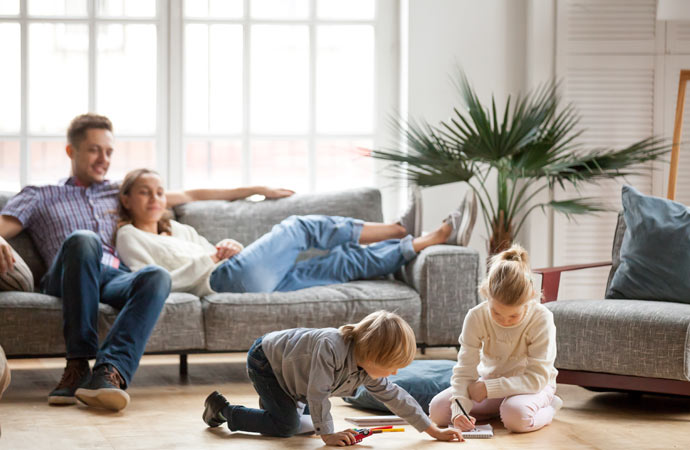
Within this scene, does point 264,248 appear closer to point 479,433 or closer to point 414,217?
point 414,217

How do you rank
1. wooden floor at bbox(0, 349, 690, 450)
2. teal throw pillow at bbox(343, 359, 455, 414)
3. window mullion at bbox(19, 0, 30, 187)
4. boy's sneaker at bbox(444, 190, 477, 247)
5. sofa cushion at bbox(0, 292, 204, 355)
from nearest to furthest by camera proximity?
wooden floor at bbox(0, 349, 690, 450)
teal throw pillow at bbox(343, 359, 455, 414)
sofa cushion at bbox(0, 292, 204, 355)
boy's sneaker at bbox(444, 190, 477, 247)
window mullion at bbox(19, 0, 30, 187)

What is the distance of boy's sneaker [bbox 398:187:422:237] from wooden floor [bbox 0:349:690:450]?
3.16 ft

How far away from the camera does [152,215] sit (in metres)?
3.71

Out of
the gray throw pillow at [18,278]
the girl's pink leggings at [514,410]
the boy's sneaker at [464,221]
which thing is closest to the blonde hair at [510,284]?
the girl's pink leggings at [514,410]

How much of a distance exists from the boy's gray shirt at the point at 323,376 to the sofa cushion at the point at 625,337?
83cm

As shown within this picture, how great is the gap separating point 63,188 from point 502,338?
1.97m

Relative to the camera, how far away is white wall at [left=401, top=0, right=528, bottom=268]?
15.3 ft

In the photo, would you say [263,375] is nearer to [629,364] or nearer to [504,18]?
[629,364]

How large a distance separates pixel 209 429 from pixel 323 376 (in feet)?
1.73

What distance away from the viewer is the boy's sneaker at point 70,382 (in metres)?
3.01

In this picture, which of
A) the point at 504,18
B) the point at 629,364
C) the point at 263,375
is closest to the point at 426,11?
the point at 504,18

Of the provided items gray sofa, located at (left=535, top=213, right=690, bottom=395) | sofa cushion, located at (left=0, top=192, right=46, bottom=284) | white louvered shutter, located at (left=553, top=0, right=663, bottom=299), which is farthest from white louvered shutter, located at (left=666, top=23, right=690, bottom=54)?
sofa cushion, located at (left=0, top=192, right=46, bottom=284)

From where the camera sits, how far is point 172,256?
361 centimetres

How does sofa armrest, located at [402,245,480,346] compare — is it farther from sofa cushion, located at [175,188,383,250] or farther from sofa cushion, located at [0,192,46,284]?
sofa cushion, located at [0,192,46,284]
